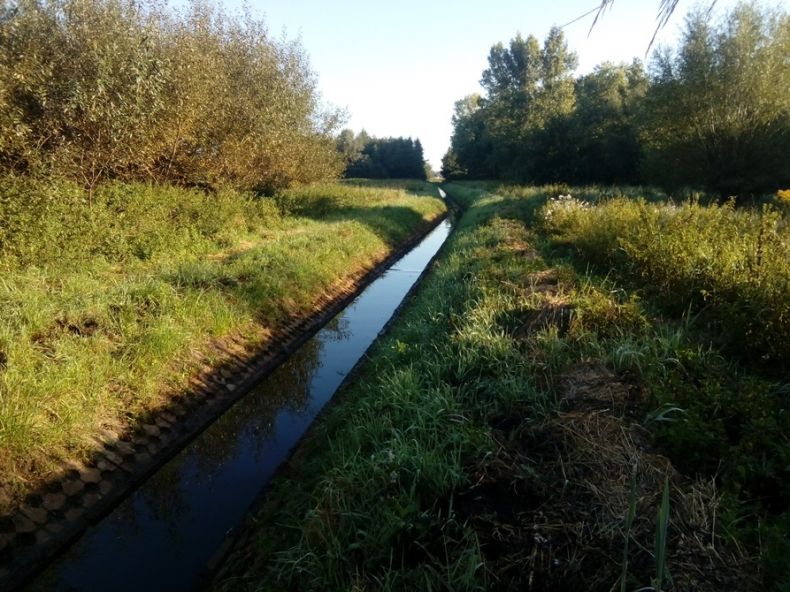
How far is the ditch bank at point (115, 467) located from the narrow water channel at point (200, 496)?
12 cm

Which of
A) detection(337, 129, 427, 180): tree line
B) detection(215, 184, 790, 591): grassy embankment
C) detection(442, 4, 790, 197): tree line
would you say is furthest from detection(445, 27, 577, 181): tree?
detection(215, 184, 790, 591): grassy embankment

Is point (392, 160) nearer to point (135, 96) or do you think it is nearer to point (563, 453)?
point (135, 96)

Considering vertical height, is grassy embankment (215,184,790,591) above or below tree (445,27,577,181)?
below

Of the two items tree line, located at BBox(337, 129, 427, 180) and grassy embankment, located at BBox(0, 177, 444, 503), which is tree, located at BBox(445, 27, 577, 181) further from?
grassy embankment, located at BBox(0, 177, 444, 503)

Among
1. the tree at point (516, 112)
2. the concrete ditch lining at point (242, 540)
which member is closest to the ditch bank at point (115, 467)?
the concrete ditch lining at point (242, 540)

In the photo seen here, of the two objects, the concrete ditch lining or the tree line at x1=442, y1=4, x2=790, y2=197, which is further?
the tree line at x1=442, y1=4, x2=790, y2=197

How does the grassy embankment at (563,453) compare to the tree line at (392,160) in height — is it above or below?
below

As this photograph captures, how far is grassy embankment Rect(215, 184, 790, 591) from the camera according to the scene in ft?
9.09

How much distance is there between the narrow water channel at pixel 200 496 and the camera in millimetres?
4176

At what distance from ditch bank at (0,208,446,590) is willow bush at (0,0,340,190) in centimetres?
605

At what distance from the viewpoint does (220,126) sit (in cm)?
1681

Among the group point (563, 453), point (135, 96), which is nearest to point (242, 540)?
point (563, 453)

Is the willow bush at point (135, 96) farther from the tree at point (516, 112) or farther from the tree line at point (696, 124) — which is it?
the tree at point (516, 112)

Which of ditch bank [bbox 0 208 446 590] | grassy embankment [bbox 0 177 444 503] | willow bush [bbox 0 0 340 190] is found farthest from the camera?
willow bush [bbox 0 0 340 190]
